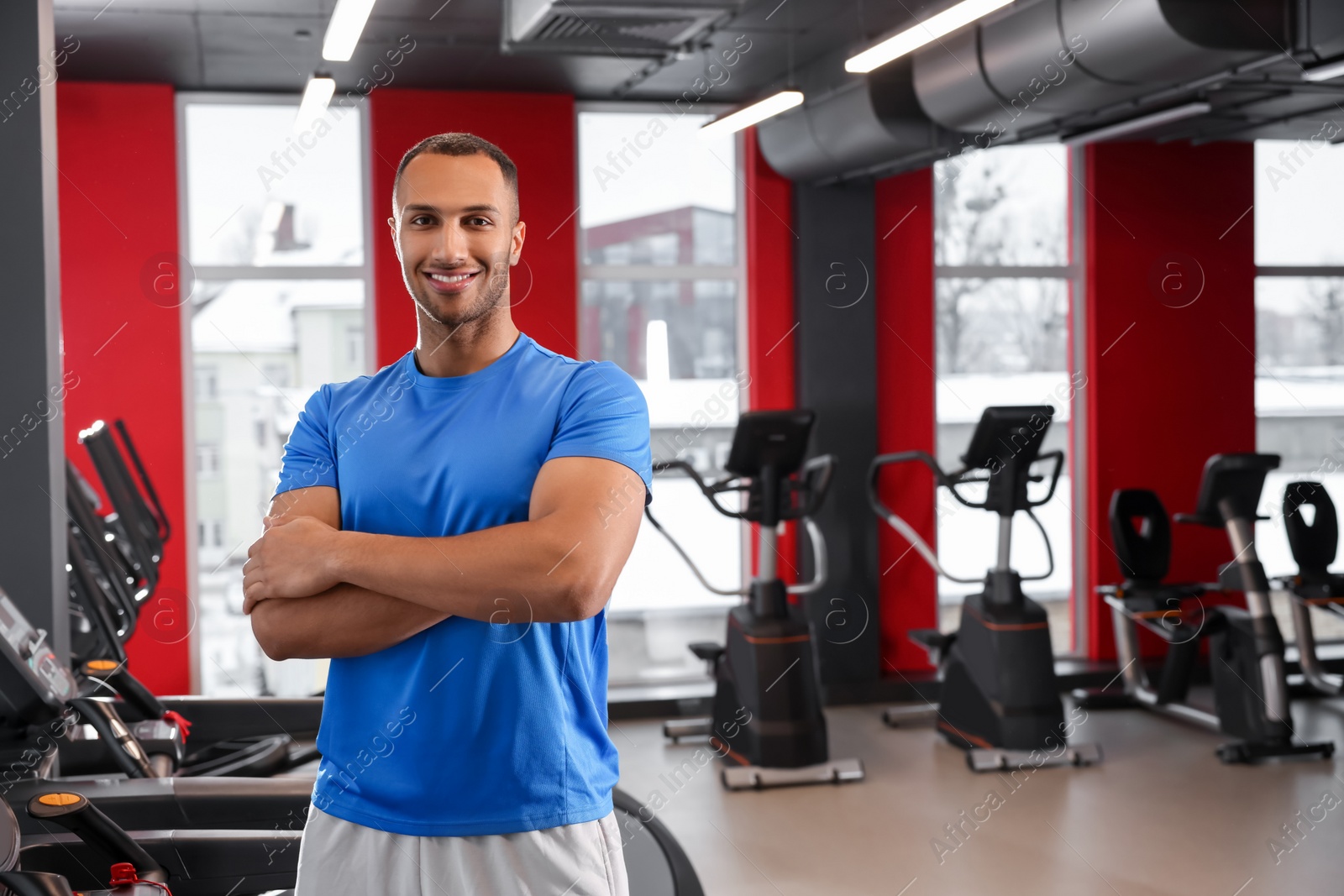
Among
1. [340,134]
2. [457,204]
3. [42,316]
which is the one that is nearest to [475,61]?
[340,134]

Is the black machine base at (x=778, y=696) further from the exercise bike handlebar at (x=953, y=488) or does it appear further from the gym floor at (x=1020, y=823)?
the exercise bike handlebar at (x=953, y=488)

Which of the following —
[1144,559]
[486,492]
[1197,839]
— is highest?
[486,492]

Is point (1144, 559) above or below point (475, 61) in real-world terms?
below

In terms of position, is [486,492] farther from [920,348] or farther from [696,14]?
[920,348]

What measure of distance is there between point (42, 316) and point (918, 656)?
5167 mm

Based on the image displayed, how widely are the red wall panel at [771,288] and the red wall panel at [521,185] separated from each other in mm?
1029

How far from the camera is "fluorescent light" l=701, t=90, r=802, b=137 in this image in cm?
485

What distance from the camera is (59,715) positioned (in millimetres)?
2520

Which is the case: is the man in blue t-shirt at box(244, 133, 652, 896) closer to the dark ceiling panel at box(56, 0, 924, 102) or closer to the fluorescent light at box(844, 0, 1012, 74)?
the fluorescent light at box(844, 0, 1012, 74)

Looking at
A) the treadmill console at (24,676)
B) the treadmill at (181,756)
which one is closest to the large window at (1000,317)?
the treadmill at (181,756)

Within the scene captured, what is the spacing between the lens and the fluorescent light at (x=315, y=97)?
480cm

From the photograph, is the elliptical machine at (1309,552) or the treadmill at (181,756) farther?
the elliptical machine at (1309,552)

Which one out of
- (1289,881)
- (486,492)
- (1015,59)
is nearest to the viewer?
(486,492)

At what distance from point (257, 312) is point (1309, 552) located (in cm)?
563
